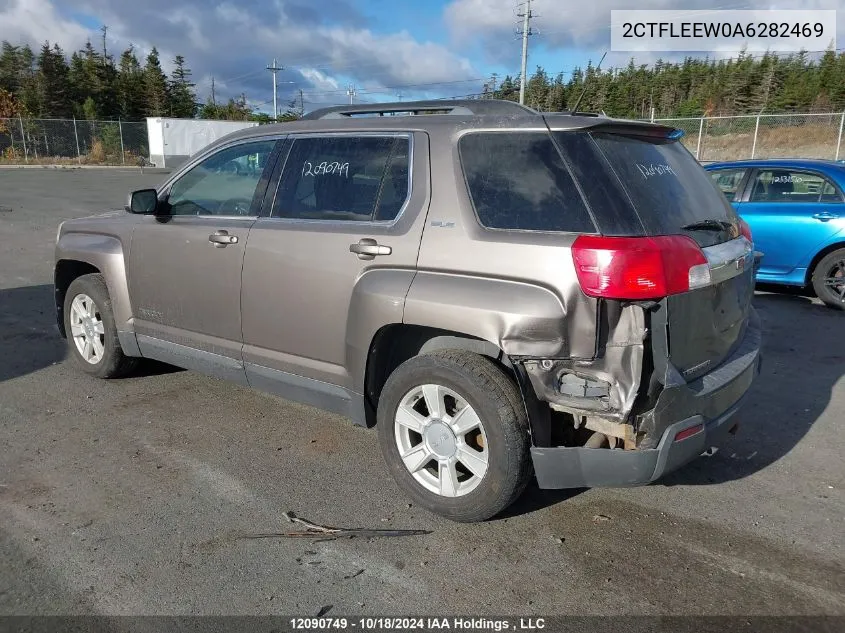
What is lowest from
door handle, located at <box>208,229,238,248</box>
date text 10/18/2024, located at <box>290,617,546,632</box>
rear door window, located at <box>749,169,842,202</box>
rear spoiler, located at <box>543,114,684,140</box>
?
date text 10/18/2024, located at <box>290,617,546,632</box>

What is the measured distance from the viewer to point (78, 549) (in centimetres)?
305

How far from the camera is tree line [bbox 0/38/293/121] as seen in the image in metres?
52.9

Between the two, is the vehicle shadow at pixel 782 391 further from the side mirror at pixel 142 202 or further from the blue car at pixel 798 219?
the side mirror at pixel 142 202

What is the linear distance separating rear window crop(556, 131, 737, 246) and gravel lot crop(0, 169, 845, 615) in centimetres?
144

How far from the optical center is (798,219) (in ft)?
25.6

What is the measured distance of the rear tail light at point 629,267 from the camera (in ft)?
8.99

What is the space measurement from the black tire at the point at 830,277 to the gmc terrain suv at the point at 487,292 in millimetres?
4902

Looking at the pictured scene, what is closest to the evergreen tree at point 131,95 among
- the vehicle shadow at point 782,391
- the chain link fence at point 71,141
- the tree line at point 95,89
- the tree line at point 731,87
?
the tree line at point 95,89

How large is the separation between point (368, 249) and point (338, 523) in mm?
1381

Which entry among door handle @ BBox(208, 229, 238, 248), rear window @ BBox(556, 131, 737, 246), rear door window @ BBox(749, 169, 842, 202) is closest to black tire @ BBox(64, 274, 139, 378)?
door handle @ BBox(208, 229, 238, 248)

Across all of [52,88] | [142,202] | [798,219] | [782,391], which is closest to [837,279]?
[798,219]

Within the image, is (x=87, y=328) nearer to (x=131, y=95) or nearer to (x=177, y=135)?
(x=177, y=135)

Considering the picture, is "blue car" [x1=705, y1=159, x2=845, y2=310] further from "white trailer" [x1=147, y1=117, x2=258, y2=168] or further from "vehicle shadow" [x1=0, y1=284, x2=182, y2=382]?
"white trailer" [x1=147, y1=117, x2=258, y2=168]

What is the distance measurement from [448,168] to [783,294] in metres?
6.81
